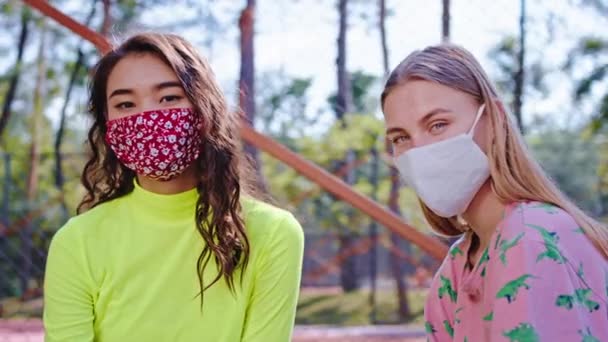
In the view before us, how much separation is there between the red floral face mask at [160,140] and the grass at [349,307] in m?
4.84

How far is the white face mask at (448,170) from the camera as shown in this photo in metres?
1.78

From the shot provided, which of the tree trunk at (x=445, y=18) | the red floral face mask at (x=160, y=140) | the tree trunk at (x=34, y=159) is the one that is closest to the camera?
the red floral face mask at (x=160, y=140)

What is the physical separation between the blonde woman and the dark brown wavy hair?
1.44 feet

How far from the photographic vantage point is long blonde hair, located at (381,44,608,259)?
1.70 meters

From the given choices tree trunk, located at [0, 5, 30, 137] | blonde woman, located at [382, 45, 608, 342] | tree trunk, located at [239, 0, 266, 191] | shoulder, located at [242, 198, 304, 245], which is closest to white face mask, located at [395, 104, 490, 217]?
blonde woman, located at [382, 45, 608, 342]

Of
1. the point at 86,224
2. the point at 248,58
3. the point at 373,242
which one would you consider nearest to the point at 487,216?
the point at 86,224

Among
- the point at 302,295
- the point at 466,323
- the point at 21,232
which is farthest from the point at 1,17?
the point at 466,323

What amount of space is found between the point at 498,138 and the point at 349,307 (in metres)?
6.22

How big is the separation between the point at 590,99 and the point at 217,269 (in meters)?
7.84

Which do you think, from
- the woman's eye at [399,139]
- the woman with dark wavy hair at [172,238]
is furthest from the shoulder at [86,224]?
the woman's eye at [399,139]

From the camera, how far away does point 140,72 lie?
203 cm

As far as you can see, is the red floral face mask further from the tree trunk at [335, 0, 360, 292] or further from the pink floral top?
the tree trunk at [335, 0, 360, 292]

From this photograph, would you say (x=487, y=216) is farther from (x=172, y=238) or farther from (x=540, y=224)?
(x=172, y=238)

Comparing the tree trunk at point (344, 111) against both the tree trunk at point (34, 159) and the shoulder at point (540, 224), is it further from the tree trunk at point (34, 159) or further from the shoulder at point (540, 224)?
the shoulder at point (540, 224)
